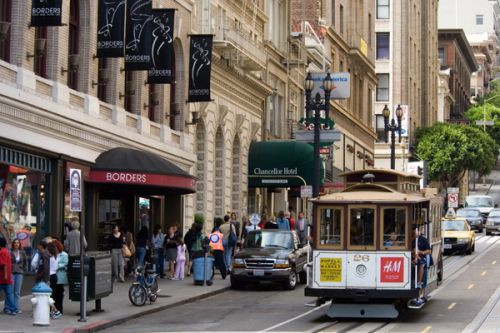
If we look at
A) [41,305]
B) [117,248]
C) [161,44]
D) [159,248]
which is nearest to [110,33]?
[161,44]

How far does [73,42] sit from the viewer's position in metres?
32.2

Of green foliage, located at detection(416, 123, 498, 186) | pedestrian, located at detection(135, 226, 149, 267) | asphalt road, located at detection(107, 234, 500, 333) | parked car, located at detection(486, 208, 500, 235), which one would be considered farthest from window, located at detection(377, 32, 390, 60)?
pedestrian, located at detection(135, 226, 149, 267)

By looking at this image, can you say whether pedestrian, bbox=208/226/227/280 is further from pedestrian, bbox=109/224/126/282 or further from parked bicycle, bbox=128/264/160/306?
parked bicycle, bbox=128/264/160/306

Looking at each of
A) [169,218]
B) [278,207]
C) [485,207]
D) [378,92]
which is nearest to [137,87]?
[169,218]

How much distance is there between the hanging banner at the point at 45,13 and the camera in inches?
1064

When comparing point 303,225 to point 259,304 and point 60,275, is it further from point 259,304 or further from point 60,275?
point 60,275

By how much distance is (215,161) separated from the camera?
46031mm

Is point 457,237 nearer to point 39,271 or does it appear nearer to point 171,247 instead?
point 171,247

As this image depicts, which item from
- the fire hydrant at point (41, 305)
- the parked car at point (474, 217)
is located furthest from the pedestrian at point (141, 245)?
the parked car at point (474, 217)

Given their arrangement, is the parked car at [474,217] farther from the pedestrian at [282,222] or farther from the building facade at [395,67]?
the pedestrian at [282,222]

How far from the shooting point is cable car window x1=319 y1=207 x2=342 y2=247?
80.6 ft

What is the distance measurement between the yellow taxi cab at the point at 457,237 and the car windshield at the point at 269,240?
15708mm

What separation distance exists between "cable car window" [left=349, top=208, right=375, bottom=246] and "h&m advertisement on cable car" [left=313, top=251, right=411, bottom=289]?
291mm

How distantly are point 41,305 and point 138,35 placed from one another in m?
→ 12.6
